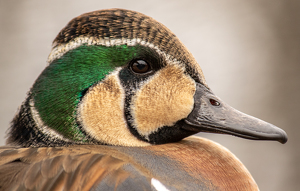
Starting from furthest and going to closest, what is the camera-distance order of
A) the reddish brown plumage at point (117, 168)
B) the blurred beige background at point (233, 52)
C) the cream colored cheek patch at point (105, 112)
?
1. the blurred beige background at point (233, 52)
2. the cream colored cheek patch at point (105, 112)
3. the reddish brown plumage at point (117, 168)

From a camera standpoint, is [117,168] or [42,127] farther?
[42,127]

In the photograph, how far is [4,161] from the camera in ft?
2.92

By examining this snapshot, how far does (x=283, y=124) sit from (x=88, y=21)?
2634 mm

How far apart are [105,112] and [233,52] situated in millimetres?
2689

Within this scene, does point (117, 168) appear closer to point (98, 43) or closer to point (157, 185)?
point (157, 185)

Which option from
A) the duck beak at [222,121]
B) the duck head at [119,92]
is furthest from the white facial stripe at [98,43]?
the duck beak at [222,121]

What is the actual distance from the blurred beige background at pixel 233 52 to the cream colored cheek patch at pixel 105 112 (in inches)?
89.2

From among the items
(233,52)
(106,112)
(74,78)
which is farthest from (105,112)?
(233,52)

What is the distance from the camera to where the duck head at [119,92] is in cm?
94

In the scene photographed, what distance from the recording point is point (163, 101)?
3.14ft

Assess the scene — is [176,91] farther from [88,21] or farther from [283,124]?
[283,124]

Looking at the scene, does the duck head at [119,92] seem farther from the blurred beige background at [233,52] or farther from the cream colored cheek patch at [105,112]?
the blurred beige background at [233,52]

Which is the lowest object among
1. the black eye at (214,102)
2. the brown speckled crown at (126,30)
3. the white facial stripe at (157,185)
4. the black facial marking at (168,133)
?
the white facial stripe at (157,185)

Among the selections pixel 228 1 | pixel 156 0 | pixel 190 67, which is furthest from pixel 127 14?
pixel 228 1
